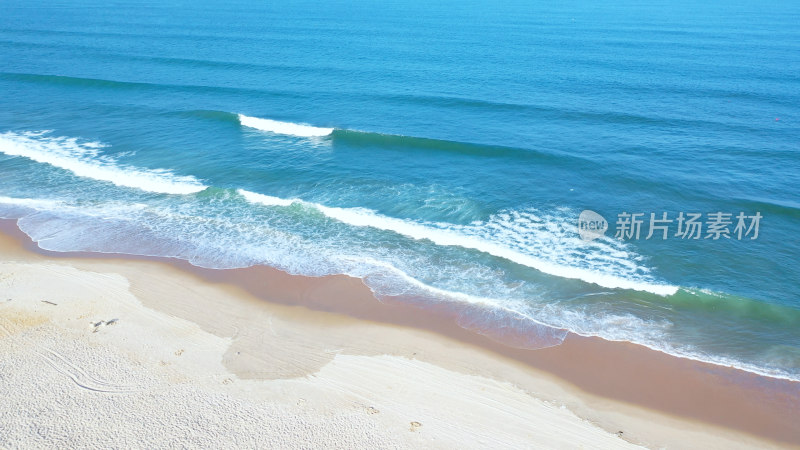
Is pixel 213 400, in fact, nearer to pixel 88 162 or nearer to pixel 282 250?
pixel 282 250

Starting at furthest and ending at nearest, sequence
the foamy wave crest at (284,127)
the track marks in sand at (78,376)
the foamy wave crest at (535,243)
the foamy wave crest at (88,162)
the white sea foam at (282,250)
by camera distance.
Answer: the foamy wave crest at (284,127), the foamy wave crest at (88,162), the foamy wave crest at (535,243), the white sea foam at (282,250), the track marks in sand at (78,376)

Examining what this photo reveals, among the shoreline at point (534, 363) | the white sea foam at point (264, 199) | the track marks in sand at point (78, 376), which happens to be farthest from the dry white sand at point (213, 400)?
the white sea foam at point (264, 199)

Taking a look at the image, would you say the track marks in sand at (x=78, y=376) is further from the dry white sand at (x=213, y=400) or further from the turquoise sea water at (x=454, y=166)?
the turquoise sea water at (x=454, y=166)

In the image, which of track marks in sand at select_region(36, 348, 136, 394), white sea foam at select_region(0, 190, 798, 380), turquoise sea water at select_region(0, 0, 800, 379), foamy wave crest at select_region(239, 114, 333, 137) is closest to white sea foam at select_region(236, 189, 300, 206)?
white sea foam at select_region(0, 190, 798, 380)

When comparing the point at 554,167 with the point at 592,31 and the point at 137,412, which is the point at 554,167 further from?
the point at 592,31

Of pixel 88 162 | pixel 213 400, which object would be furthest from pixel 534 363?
pixel 88 162
